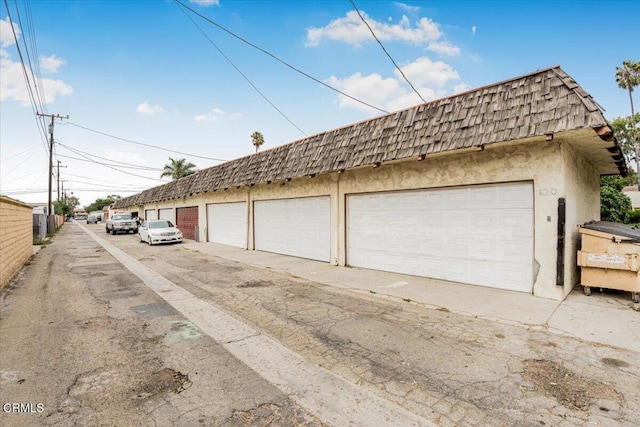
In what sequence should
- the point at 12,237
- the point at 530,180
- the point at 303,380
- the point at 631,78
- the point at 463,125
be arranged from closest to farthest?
1. the point at 303,380
2. the point at 530,180
3. the point at 463,125
4. the point at 12,237
5. the point at 631,78

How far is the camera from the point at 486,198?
24.8 ft

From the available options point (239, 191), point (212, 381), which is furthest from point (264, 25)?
point (212, 381)

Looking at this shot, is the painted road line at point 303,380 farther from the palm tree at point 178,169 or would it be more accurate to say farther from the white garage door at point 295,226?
the palm tree at point 178,169

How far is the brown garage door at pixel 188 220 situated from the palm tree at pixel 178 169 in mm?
20949

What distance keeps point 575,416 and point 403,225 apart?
257 inches

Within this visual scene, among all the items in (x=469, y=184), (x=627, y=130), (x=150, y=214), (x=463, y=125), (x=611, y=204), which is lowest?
(x=150, y=214)

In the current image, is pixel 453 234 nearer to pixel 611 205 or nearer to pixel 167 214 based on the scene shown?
pixel 611 205

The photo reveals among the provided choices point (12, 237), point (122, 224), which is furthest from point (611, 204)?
point (122, 224)

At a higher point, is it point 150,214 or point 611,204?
point 611,204

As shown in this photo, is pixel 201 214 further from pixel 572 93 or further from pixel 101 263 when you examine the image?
pixel 572 93

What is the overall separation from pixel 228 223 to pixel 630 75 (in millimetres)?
47897

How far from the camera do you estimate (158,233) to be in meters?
18.8

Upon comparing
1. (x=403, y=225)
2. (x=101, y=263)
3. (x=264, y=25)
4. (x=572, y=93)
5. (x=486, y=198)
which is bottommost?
(x=101, y=263)

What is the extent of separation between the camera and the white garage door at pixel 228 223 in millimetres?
16719
